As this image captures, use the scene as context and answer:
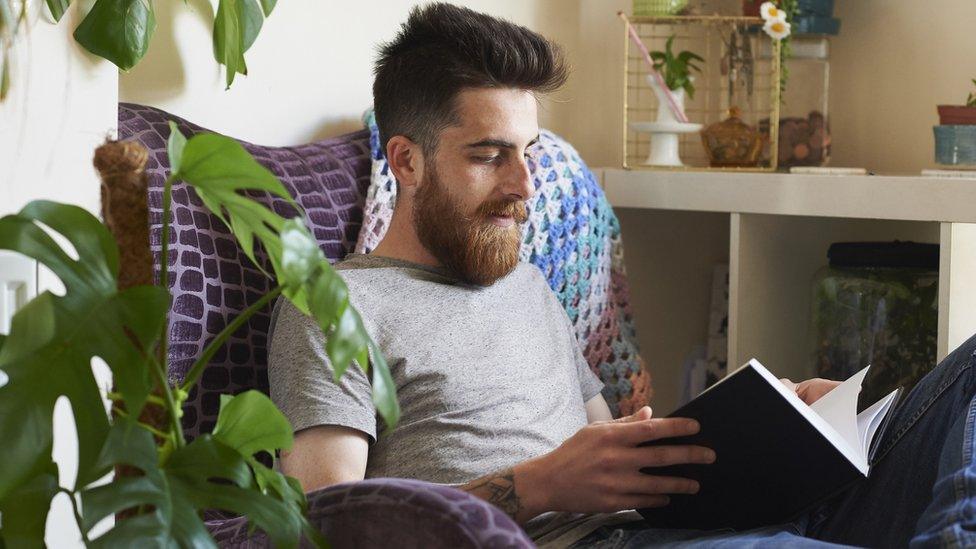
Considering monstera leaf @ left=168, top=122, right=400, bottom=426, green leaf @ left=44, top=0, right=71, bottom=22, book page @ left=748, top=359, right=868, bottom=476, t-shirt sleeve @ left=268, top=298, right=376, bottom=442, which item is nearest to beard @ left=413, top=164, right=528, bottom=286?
t-shirt sleeve @ left=268, top=298, right=376, bottom=442

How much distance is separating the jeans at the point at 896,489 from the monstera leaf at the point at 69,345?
2.16 feet

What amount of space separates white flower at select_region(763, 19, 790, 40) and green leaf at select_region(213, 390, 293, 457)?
155cm

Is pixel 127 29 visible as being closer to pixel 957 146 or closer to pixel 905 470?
pixel 905 470

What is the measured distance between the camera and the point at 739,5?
2.42 metres

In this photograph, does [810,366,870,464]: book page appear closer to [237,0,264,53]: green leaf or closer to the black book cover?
the black book cover

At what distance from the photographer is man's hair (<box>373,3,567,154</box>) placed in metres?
1.55

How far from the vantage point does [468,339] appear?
4.85ft

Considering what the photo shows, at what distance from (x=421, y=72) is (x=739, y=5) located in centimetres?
108

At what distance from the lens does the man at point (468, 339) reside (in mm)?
1257

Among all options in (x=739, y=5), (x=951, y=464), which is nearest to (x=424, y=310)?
(x=951, y=464)

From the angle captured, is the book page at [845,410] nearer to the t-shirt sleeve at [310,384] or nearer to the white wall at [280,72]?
the t-shirt sleeve at [310,384]

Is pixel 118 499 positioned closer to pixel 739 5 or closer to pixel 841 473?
pixel 841 473

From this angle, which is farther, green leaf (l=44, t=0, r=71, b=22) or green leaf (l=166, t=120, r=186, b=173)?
green leaf (l=44, t=0, r=71, b=22)

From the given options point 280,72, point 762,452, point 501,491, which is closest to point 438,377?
point 501,491
